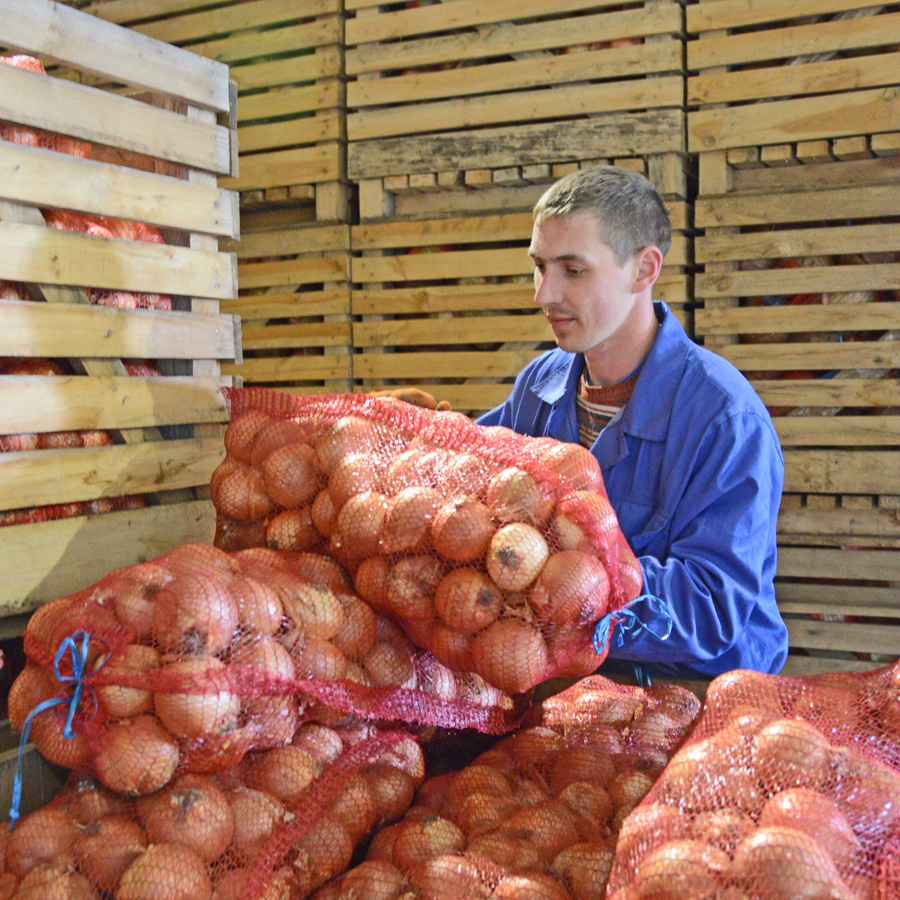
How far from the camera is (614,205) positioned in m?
2.49

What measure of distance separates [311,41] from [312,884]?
3.89m

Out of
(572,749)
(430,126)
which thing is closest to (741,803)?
(572,749)

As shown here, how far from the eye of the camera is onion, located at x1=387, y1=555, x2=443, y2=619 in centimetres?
157

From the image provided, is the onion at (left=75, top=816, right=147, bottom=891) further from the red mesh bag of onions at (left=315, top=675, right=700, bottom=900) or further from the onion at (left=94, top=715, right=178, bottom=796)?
the red mesh bag of onions at (left=315, top=675, right=700, bottom=900)

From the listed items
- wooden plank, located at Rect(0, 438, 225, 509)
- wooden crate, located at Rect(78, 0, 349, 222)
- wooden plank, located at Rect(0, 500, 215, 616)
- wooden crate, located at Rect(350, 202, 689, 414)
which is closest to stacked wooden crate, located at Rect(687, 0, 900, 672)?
wooden crate, located at Rect(350, 202, 689, 414)

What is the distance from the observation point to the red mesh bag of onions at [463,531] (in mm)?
1480

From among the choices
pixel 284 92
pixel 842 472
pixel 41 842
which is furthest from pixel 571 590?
pixel 284 92

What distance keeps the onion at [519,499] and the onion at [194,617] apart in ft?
1.50

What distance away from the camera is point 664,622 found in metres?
1.82

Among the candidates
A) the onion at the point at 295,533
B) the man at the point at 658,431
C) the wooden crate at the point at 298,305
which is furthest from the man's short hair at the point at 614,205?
the wooden crate at the point at 298,305

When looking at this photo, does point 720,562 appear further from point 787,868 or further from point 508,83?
point 508,83

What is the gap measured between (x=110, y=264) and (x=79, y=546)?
0.69m

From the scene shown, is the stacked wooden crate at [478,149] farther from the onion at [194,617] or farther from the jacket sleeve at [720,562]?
the onion at [194,617]

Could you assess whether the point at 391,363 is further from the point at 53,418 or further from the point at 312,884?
the point at 312,884
